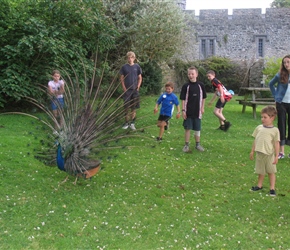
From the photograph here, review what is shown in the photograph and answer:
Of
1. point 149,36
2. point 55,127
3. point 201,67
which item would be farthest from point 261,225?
point 201,67

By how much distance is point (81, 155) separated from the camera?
20.5 ft

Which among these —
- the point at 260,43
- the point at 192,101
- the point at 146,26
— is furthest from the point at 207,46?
the point at 192,101

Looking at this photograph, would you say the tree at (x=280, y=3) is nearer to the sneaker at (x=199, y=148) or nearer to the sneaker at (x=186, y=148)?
the sneaker at (x=199, y=148)

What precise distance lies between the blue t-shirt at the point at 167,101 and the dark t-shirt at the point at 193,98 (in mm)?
590

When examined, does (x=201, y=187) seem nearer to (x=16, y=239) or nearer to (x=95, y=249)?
(x=95, y=249)

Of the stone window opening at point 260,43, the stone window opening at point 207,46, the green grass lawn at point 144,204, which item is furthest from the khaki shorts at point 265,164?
the stone window opening at point 260,43

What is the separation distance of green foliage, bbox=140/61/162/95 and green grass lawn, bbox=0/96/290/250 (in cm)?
1256

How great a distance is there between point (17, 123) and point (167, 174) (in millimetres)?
6410

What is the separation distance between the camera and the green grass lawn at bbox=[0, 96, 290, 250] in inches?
193

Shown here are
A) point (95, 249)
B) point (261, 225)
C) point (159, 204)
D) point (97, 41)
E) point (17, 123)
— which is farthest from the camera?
point (97, 41)

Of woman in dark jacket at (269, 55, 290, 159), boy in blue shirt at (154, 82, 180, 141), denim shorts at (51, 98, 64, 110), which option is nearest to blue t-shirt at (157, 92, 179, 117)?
boy in blue shirt at (154, 82, 180, 141)

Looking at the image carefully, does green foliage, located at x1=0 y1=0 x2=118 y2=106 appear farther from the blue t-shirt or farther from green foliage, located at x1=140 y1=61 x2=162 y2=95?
green foliage, located at x1=140 y1=61 x2=162 y2=95

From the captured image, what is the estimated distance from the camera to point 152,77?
21.5 metres

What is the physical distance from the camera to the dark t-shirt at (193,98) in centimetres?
868
